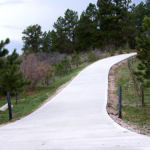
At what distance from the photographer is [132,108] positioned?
12609 mm

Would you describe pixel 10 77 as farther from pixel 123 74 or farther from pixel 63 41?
pixel 63 41

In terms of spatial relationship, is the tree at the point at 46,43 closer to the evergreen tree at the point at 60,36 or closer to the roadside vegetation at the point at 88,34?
the roadside vegetation at the point at 88,34

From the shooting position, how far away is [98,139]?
6.11 meters

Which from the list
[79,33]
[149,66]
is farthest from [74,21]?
[149,66]

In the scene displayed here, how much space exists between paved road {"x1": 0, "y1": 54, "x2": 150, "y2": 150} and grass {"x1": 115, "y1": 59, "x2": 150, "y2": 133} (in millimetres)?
1082

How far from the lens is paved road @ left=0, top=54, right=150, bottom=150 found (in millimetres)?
5676

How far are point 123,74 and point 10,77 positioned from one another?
12.2 m

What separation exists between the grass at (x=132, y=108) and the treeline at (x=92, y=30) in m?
29.8

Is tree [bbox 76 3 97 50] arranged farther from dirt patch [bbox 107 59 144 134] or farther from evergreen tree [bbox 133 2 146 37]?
dirt patch [bbox 107 59 144 134]

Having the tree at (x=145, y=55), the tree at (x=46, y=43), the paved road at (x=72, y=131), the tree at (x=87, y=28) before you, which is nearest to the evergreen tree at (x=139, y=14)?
the tree at (x=87, y=28)

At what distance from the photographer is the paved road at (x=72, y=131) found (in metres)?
5.68

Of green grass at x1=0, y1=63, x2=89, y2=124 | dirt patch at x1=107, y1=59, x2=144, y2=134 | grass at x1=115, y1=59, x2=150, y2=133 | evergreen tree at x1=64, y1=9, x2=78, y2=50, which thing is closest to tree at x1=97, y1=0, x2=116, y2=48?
evergreen tree at x1=64, y1=9, x2=78, y2=50

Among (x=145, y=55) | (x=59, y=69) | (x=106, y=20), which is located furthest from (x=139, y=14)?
(x=145, y=55)

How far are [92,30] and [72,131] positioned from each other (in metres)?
44.5
